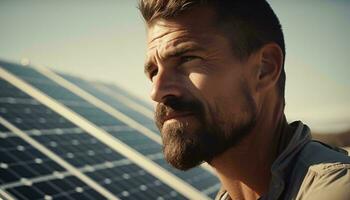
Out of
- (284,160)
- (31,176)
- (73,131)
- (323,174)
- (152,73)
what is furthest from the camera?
(73,131)

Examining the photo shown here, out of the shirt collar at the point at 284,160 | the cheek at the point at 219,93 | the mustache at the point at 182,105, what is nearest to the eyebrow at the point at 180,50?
the cheek at the point at 219,93

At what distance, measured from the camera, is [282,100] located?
2678 mm

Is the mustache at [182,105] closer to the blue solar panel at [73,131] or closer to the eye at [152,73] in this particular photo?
the eye at [152,73]

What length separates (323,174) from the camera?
1876mm

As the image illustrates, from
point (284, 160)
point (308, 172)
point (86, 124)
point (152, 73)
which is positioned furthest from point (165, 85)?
point (86, 124)

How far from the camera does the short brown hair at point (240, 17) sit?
240 cm

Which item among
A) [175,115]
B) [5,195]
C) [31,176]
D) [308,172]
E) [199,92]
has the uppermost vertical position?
[199,92]

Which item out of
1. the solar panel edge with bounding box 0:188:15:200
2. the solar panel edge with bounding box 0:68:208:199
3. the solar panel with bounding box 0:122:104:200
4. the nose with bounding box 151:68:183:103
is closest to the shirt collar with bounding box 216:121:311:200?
the nose with bounding box 151:68:183:103

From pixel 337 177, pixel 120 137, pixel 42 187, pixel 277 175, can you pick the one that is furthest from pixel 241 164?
pixel 120 137

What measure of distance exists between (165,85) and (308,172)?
2.84 ft

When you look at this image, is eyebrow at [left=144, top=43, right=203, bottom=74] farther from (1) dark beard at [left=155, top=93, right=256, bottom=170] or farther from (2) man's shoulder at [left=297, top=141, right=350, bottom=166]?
(2) man's shoulder at [left=297, top=141, right=350, bottom=166]

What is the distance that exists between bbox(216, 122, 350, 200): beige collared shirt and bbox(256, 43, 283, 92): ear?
0.32 m

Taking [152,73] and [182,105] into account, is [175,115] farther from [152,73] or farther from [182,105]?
[152,73]

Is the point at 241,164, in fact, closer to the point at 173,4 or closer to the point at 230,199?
the point at 230,199
